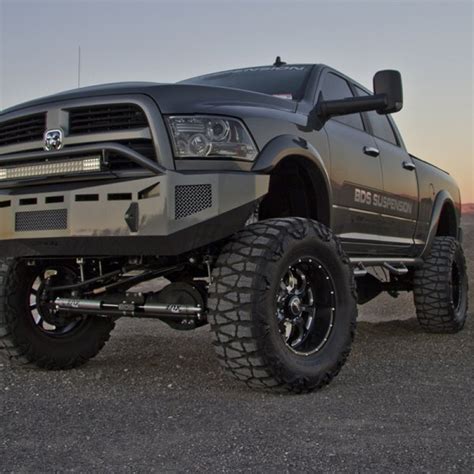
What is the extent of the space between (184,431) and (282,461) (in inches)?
22.5

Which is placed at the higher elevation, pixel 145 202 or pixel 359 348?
pixel 145 202

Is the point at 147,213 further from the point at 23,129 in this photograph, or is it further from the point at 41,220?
the point at 23,129

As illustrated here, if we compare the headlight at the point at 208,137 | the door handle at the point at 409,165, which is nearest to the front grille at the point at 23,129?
the headlight at the point at 208,137

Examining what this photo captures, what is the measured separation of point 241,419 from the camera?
3145 millimetres

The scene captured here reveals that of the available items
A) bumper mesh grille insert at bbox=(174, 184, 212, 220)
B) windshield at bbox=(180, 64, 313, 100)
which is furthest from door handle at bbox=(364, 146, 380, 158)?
bumper mesh grille insert at bbox=(174, 184, 212, 220)

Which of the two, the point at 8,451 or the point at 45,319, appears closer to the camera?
the point at 8,451

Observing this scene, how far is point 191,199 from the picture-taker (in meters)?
3.51

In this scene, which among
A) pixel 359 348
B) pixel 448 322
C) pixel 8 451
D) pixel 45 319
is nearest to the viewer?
pixel 8 451

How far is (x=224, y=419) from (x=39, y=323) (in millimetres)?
2041

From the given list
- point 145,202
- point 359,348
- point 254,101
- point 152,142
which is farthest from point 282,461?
point 359,348

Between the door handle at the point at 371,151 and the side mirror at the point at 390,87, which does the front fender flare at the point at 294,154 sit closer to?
the side mirror at the point at 390,87

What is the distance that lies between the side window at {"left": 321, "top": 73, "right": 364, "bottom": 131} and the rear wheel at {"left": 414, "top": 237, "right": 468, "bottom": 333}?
195 centimetres

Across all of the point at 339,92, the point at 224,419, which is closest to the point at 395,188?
the point at 339,92

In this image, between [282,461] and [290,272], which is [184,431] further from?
[290,272]
